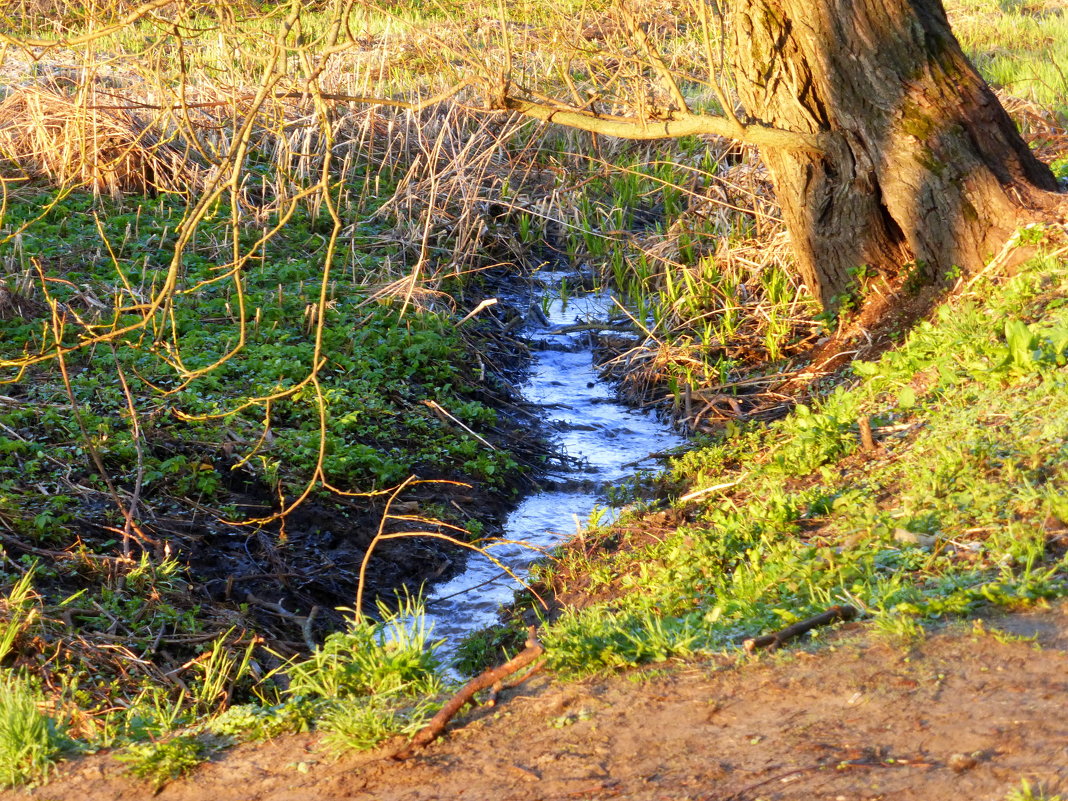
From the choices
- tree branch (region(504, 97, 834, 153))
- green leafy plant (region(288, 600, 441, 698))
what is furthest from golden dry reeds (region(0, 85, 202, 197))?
green leafy plant (region(288, 600, 441, 698))

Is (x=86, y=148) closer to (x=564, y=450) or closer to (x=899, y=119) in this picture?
(x=564, y=450)

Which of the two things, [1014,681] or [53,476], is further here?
[53,476]

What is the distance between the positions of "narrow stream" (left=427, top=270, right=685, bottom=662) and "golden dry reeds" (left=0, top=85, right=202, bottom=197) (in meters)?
3.06

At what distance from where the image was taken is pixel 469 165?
27.6 ft

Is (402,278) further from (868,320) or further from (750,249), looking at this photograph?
(868,320)

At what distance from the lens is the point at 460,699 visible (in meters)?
2.75

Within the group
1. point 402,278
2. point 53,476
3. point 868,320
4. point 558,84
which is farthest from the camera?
point 558,84

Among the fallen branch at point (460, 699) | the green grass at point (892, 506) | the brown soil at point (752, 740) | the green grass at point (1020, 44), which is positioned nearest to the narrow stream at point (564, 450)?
the green grass at point (892, 506)

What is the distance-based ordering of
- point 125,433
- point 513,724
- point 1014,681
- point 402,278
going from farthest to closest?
point 402,278
point 125,433
point 513,724
point 1014,681

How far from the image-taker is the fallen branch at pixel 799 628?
2.87m

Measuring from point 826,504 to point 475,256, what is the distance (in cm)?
484

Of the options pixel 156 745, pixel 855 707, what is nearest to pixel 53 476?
pixel 156 745

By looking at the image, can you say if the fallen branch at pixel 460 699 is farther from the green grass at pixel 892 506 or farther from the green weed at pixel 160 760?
the green weed at pixel 160 760

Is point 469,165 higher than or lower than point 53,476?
higher
